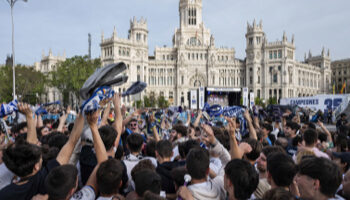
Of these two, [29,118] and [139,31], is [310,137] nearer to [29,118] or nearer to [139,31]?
[29,118]

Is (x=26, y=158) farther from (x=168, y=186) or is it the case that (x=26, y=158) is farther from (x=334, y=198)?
(x=334, y=198)

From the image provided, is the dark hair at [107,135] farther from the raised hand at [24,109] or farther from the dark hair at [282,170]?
the dark hair at [282,170]

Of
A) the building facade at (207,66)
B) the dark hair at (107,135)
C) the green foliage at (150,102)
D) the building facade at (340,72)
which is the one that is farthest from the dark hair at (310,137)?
the building facade at (340,72)

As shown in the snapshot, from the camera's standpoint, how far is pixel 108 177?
292 centimetres

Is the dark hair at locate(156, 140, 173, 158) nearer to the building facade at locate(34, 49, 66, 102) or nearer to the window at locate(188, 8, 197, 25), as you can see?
the window at locate(188, 8, 197, 25)

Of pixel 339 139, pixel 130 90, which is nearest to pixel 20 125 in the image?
pixel 130 90

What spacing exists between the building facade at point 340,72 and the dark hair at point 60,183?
10474cm

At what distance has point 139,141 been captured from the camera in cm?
462

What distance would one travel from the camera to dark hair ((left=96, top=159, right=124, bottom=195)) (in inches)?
115

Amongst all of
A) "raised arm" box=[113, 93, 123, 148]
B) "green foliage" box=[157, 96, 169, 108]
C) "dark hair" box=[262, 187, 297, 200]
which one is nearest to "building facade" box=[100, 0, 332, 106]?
"green foliage" box=[157, 96, 169, 108]

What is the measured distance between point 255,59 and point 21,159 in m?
73.1

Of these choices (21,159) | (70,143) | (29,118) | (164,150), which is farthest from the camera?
(164,150)

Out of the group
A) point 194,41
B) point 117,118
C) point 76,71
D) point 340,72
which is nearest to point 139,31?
point 194,41

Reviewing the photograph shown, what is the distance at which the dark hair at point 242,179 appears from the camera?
282 centimetres
